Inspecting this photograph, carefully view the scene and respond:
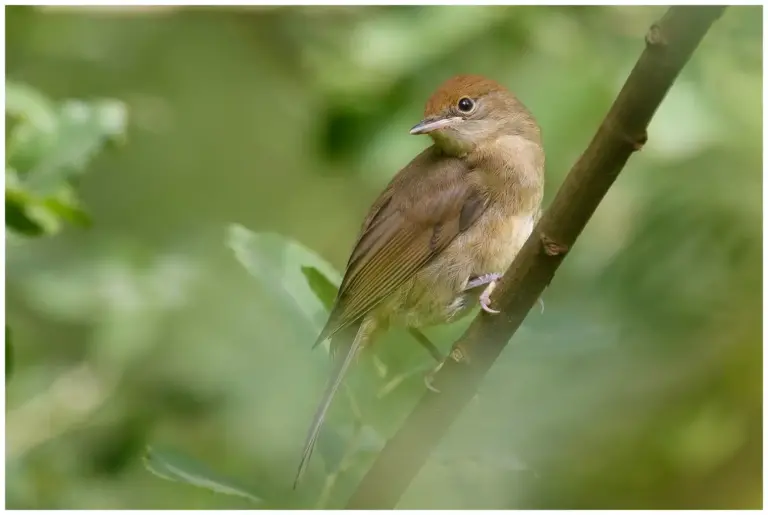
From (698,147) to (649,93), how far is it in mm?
1780

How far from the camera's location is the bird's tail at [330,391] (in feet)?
8.56

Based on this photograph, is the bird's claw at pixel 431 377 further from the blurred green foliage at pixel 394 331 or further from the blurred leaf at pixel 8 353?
the blurred leaf at pixel 8 353

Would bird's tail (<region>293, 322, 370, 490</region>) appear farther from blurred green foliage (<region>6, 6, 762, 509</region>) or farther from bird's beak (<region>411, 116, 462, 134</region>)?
bird's beak (<region>411, 116, 462, 134</region>)

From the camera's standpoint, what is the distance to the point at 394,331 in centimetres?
318

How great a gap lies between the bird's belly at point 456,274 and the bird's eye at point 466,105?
441mm

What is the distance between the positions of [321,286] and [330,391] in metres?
0.28

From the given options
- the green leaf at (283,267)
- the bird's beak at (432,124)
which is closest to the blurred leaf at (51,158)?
the green leaf at (283,267)

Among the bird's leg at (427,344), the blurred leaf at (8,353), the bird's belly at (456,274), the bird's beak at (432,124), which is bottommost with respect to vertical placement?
the blurred leaf at (8,353)

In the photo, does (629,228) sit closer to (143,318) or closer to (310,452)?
(310,452)

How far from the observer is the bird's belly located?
307 cm

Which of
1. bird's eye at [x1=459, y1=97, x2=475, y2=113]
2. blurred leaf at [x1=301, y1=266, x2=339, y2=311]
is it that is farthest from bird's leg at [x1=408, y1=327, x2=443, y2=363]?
bird's eye at [x1=459, y1=97, x2=475, y2=113]

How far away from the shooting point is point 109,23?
4180 mm

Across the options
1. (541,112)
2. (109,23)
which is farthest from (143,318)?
(541,112)

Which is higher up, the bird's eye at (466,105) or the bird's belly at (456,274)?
the bird's eye at (466,105)
